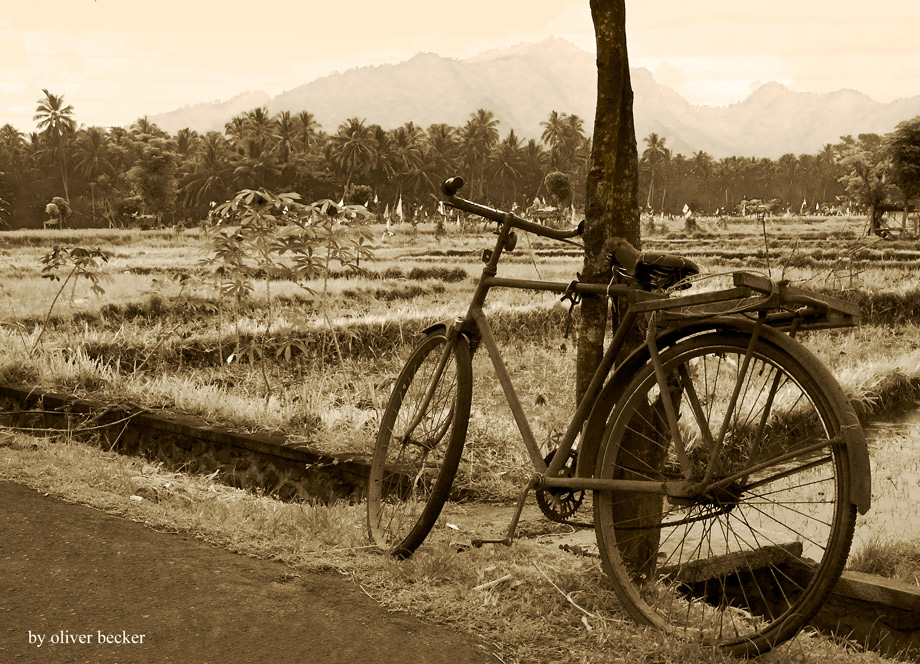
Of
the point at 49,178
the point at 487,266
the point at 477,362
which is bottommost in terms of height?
the point at 477,362

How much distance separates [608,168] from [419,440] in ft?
5.02

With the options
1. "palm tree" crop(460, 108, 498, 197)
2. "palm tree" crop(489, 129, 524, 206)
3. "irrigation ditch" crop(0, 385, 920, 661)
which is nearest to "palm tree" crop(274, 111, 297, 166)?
"palm tree" crop(460, 108, 498, 197)

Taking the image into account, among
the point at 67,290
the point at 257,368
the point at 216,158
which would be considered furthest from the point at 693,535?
the point at 216,158

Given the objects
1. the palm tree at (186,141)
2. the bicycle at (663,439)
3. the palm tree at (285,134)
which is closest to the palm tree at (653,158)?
the palm tree at (285,134)

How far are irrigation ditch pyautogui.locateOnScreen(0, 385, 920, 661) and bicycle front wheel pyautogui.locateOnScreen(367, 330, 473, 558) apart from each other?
1.97ft

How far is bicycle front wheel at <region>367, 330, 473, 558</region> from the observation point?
3592mm

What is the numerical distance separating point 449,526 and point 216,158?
7124cm

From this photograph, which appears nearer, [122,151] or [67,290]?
[67,290]

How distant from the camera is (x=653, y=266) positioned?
305cm

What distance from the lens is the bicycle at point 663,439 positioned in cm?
258

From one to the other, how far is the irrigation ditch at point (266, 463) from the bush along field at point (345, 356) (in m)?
0.20

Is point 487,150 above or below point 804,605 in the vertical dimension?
above

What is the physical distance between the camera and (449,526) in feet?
14.0

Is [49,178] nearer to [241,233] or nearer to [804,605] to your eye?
[241,233]
